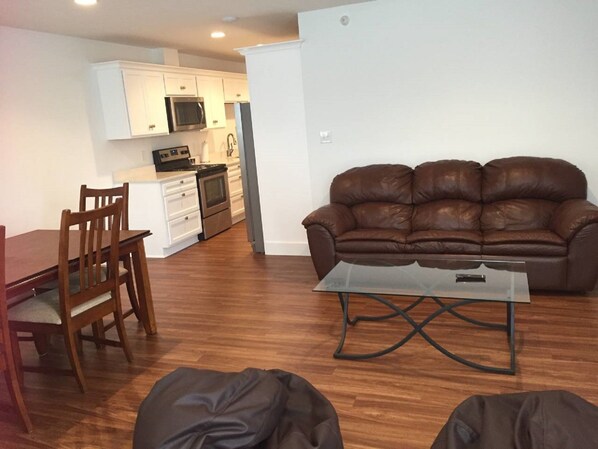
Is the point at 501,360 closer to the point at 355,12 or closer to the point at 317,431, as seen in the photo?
the point at 317,431

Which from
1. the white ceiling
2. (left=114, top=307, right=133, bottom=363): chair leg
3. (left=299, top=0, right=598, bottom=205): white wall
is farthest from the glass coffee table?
the white ceiling

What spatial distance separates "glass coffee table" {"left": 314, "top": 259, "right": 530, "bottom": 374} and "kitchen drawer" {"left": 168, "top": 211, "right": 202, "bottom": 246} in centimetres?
278

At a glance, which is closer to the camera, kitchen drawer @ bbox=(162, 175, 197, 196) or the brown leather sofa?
the brown leather sofa

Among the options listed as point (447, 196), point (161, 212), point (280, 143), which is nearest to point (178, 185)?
point (161, 212)

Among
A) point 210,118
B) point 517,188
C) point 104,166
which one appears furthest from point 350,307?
point 210,118

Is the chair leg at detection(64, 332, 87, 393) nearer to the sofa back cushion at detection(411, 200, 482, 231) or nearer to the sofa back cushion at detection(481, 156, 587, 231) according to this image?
the sofa back cushion at detection(411, 200, 482, 231)

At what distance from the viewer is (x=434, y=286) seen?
9.25 ft

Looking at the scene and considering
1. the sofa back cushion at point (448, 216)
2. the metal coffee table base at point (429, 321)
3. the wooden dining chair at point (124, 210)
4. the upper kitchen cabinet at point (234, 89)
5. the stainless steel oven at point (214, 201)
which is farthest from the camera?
the upper kitchen cabinet at point (234, 89)

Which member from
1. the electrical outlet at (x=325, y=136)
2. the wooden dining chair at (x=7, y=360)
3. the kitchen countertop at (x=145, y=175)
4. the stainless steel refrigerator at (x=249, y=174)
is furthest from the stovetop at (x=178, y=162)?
the wooden dining chair at (x=7, y=360)

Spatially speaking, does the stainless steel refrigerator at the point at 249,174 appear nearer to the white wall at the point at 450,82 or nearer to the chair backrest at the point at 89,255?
the white wall at the point at 450,82

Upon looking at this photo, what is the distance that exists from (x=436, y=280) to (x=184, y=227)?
3.65 meters

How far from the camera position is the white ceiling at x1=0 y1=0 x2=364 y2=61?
388 cm

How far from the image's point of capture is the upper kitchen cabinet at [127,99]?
Result: 5258 millimetres

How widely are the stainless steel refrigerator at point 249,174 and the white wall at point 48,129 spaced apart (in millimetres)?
1512
